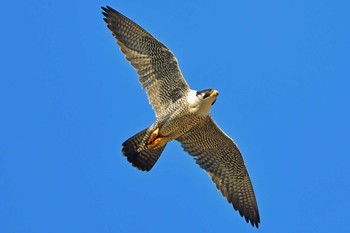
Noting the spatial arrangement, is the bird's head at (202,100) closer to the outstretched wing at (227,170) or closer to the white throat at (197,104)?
the white throat at (197,104)

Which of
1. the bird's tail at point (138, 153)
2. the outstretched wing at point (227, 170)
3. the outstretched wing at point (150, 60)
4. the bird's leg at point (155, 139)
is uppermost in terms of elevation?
the outstretched wing at point (150, 60)

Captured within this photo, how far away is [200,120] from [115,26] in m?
2.35

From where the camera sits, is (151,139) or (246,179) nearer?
(151,139)

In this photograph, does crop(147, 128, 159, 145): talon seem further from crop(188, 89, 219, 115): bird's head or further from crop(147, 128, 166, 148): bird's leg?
Result: crop(188, 89, 219, 115): bird's head

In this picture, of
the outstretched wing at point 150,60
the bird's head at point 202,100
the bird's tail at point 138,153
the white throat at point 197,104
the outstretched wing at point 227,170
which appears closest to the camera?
the bird's head at point 202,100

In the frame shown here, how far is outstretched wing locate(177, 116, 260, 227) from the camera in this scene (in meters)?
17.6

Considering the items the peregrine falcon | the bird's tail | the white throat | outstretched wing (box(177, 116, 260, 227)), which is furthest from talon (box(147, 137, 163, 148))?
outstretched wing (box(177, 116, 260, 227))

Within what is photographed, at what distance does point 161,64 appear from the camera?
16953 mm

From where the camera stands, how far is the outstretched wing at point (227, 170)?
17578mm

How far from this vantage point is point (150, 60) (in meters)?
17.0

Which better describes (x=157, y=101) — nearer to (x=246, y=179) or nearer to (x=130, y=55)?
(x=130, y=55)

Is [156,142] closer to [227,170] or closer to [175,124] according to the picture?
[175,124]

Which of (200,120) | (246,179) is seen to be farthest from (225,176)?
(200,120)

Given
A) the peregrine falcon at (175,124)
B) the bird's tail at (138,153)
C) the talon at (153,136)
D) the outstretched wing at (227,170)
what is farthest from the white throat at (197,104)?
the outstretched wing at (227,170)
